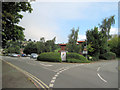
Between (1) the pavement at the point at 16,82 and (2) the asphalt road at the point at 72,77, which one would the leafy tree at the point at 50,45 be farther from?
(1) the pavement at the point at 16,82

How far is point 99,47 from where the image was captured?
2772cm

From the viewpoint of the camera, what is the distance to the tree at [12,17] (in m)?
12.8

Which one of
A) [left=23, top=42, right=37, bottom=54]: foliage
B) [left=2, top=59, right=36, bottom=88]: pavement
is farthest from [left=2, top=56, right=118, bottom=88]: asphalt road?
[left=23, top=42, right=37, bottom=54]: foliage

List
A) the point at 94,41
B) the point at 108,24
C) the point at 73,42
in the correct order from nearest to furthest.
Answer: the point at 94,41, the point at 73,42, the point at 108,24

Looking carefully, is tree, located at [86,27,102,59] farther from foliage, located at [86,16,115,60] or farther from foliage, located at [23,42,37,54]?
foliage, located at [23,42,37,54]

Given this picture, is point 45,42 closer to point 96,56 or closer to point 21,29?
point 96,56

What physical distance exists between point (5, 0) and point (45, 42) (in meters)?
34.8

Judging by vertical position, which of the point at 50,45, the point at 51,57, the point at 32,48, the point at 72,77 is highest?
the point at 50,45

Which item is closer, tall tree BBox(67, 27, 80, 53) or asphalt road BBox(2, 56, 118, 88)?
asphalt road BBox(2, 56, 118, 88)

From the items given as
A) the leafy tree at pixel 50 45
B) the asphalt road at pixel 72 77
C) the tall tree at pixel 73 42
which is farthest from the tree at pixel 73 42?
the asphalt road at pixel 72 77

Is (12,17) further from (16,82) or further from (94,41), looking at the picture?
(94,41)

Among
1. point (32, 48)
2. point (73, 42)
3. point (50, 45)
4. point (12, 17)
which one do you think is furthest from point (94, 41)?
point (32, 48)

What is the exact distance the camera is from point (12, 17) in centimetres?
1277

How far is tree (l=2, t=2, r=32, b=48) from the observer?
41.9 ft
